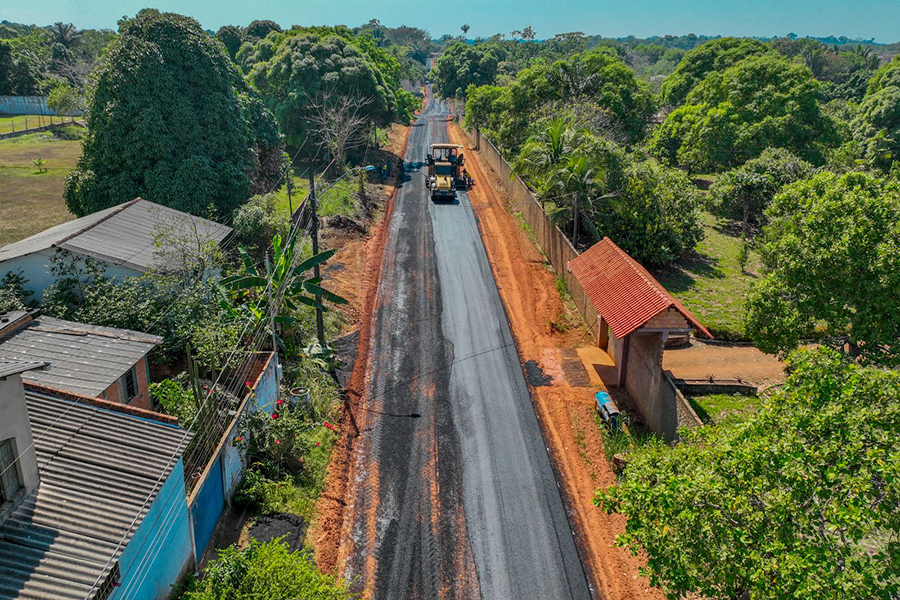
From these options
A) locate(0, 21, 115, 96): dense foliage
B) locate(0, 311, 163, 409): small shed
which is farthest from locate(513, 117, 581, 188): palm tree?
locate(0, 21, 115, 96): dense foliage

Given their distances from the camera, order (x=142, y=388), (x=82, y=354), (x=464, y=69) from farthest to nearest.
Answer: (x=464, y=69), (x=142, y=388), (x=82, y=354)

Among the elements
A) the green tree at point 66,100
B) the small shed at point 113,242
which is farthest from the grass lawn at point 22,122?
the small shed at point 113,242

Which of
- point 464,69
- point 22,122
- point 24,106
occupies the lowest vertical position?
point 22,122

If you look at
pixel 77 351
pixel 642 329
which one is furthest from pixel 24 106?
pixel 642 329

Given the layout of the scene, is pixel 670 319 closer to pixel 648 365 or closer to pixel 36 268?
pixel 648 365

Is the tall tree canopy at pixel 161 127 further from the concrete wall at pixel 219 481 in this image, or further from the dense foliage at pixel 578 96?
the dense foliage at pixel 578 96

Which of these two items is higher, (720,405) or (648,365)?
(648,365)
